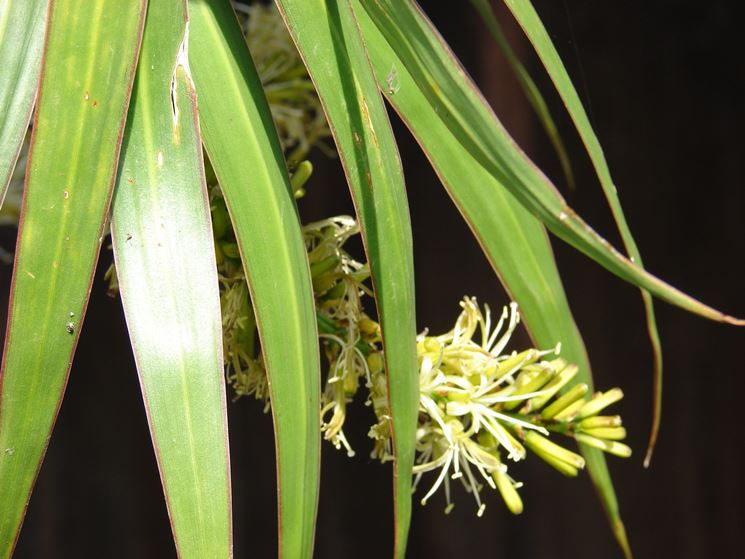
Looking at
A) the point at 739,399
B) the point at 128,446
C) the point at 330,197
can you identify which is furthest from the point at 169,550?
the point at 739,399

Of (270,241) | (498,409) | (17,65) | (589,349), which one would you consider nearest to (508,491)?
(498,409)

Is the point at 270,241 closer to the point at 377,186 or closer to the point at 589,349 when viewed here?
the point at 377,186

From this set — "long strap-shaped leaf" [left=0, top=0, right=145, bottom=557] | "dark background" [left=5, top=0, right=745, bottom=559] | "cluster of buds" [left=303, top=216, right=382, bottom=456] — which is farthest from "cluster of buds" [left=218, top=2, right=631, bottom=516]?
"dark background" [left=5, top=0, right=745, bottom=559]

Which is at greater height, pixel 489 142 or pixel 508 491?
pixel 489 142

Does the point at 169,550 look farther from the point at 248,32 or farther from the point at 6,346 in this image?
the point at 6,346

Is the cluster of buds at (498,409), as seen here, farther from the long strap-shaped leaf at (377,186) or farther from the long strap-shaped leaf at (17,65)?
the long strap-shaped leaf at (17,65)

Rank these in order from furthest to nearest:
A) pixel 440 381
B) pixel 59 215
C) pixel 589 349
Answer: pixel 589 349 → pixel 440 381 → pixel 59 215

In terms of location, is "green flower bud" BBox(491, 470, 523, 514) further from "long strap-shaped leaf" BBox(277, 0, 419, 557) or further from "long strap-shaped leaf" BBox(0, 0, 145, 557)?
"long strap-shaped leaf" BBox(0, 0, 145, 557)
